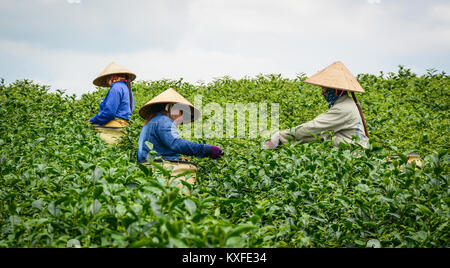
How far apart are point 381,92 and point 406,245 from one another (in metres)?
6.85

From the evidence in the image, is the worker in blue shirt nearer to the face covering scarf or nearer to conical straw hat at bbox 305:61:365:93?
the face covering scarf

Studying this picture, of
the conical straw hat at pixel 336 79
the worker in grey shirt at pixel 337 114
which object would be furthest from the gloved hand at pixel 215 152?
the conical straw hat at pixel 336 79

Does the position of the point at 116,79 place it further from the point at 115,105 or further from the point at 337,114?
the point at 337,114

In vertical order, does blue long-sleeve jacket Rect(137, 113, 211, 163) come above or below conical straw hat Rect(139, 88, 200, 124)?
below

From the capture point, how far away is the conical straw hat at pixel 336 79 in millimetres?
4176

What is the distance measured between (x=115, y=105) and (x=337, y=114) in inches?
126

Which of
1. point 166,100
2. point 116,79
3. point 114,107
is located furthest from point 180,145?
point 116,79

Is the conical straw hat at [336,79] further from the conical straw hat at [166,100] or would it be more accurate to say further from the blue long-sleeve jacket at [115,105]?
the blue long-sleeve jacket at [115,105]

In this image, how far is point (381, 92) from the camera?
843 cm

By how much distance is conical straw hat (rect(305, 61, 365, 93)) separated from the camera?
13.7ft

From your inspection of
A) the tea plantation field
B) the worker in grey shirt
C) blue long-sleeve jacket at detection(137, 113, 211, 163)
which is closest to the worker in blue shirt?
the tea plantation field
